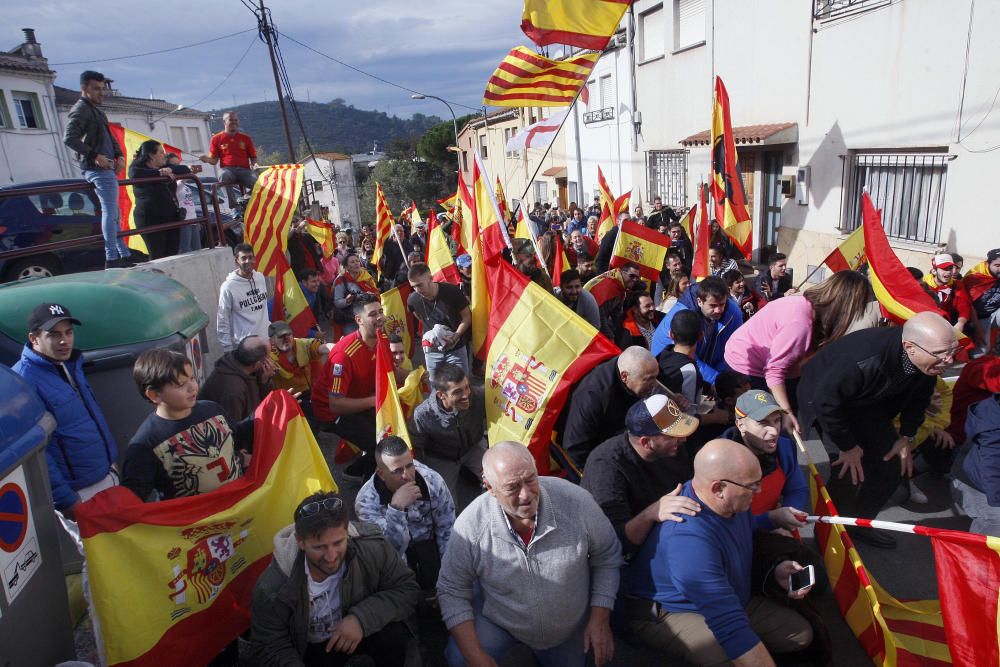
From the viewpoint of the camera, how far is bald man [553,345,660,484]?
137 inches

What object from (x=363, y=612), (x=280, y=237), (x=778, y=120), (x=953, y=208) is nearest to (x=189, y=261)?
(x=280, y=237)

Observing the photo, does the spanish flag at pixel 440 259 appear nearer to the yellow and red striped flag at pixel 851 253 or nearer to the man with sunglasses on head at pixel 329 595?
the yellow and red striped flag at pixel 851 253

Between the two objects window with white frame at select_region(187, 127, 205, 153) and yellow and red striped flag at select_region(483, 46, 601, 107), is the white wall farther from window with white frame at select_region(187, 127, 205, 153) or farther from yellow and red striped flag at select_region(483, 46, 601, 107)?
yellow and red striped flag at select_region(483, 46, 601, 107)

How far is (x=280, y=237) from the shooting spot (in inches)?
292

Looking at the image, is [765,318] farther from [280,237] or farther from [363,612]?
[280,237]

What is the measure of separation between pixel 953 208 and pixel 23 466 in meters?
9.99

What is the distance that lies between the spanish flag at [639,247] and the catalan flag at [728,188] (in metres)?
1.12

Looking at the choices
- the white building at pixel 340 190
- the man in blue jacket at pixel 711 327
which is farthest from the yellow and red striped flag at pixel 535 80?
the white building at pixel 340 190

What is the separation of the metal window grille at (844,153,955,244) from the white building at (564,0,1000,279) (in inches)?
0.8

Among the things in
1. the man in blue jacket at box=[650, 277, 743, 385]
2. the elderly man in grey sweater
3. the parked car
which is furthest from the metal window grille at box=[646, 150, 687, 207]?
the elderly man in grey sweater

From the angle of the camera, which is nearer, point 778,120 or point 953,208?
point 953,208

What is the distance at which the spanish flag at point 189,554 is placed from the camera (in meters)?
2.65

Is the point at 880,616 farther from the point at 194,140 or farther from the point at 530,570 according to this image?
the point at 194,140

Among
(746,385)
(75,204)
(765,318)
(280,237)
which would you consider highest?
(75,204)
